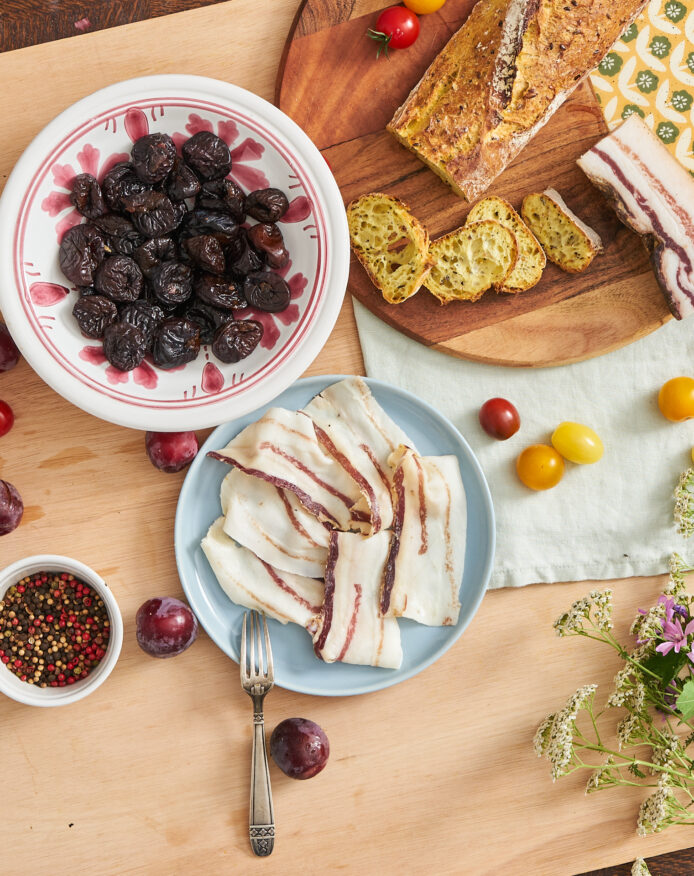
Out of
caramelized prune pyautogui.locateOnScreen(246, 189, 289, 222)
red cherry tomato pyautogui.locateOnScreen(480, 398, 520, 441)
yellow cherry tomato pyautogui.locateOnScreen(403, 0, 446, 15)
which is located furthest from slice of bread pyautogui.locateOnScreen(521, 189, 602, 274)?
caramelized prune pyautogui.locateOnScreen(246, 189, 289, 222)

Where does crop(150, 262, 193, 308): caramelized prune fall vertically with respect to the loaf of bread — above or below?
below

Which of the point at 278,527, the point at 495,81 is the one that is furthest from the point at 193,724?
the point at 495,81

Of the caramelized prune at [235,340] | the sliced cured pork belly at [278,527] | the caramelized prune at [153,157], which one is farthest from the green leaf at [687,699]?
the caramelized prune at [153,157]

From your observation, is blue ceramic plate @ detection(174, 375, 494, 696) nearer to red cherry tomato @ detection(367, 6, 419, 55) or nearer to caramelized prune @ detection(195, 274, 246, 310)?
caramelized prune @ detection(195, 274, 246, 310)

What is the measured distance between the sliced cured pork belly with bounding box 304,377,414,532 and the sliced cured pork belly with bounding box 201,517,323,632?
0.22m

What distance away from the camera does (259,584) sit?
5.44 ft

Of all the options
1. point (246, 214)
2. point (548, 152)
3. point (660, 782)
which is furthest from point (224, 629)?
point (548, 152)

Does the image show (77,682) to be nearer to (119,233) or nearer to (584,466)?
(119,233)

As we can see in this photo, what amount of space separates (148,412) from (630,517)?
1.15 m

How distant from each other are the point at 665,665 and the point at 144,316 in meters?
1.38

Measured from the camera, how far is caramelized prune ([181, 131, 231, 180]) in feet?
4.78

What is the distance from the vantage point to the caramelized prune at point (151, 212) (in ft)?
4.74

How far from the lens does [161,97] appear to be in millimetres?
1443

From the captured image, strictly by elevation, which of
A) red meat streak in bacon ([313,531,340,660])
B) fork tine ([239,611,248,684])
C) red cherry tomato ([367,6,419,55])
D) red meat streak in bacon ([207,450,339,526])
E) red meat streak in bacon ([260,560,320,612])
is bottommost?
fork tine ([239,611,248,684])
